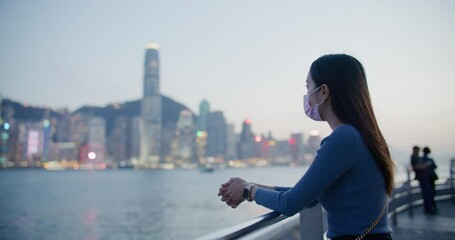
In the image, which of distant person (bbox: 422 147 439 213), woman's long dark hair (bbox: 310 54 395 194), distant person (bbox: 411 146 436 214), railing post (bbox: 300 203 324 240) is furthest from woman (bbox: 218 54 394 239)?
distant person (bbox: 422 147 439 213)

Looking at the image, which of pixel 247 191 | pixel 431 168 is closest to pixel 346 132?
pixel 247 191

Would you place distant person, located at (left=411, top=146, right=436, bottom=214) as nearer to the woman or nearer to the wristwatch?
the woman

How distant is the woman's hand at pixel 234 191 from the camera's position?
1.44m

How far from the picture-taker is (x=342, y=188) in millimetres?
1276

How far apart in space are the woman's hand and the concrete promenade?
15.8 feet

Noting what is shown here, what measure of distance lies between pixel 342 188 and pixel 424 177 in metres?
7.97

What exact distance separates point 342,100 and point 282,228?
0.75 meters

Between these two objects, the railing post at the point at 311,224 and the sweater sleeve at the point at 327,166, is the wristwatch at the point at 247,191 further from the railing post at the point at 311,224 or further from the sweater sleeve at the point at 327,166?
the railing post at the point at 311,224

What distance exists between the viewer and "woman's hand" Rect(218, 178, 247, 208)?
1.44m

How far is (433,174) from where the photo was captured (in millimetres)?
8609

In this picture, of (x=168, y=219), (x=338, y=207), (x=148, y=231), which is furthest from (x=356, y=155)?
(x=168, y=219)

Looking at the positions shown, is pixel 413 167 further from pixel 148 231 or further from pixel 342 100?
pixel 148 231

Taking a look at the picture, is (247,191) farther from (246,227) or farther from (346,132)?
(346,132)

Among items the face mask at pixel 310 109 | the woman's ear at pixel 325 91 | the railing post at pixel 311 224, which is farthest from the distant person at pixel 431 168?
the woman's ear at pixel 325 91
